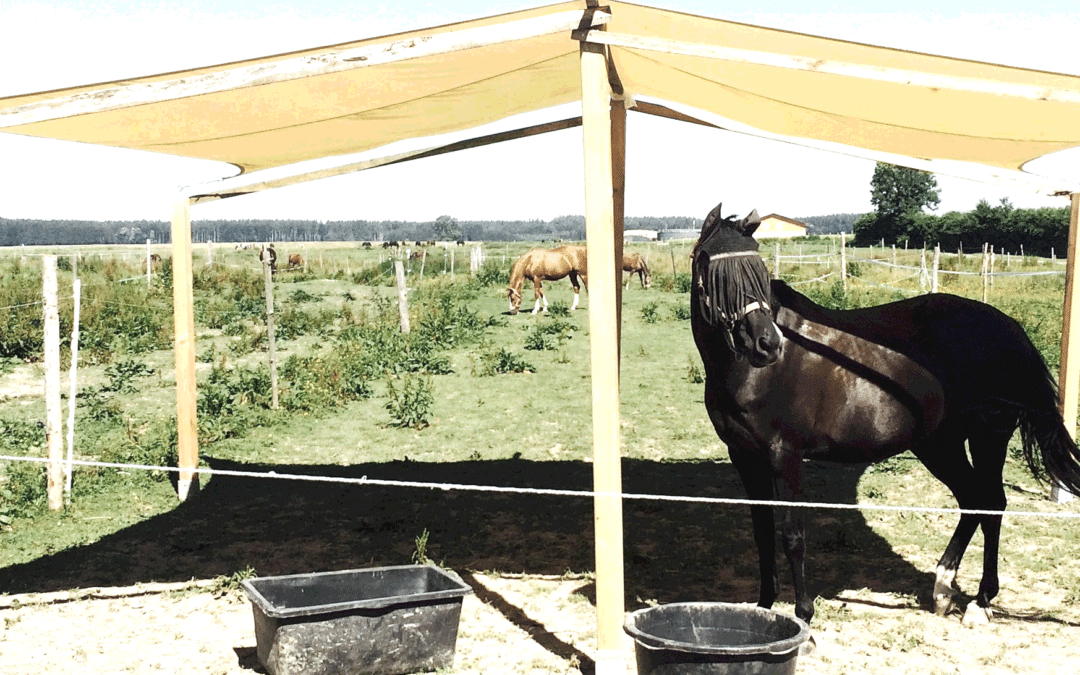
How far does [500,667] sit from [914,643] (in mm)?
2510

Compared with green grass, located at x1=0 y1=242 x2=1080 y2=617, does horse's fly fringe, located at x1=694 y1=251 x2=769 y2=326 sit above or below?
above

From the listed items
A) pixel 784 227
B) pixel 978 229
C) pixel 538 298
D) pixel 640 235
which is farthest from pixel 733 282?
pixel 784 227

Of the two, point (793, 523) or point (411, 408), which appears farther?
point (411, 408)

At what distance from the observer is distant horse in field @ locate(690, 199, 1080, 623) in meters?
5.55

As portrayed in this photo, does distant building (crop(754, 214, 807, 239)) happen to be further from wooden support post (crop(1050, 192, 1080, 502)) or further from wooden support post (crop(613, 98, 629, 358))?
wooden support post (crop(613, 98, 629, 358))

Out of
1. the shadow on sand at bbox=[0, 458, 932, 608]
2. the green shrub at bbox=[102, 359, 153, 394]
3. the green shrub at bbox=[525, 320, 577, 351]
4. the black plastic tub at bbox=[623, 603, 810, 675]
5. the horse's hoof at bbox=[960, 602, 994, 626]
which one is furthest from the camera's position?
the green shrub at bbox=[525, 320, 577, 351]

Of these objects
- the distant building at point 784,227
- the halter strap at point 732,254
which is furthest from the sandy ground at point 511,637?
the distant building at point 784,227

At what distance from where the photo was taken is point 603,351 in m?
5.14

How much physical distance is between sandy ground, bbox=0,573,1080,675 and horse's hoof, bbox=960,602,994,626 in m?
0.04

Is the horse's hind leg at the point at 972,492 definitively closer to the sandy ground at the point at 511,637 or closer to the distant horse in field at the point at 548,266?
the sandy ground at the point at 511,637

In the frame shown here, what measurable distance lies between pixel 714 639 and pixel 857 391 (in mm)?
2021

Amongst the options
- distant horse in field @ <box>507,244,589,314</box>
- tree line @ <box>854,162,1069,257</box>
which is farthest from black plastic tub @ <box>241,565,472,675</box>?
tree line @ <box>854,162,1069,257</box>

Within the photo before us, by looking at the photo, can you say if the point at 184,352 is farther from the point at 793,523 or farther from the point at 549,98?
the point at 793,523

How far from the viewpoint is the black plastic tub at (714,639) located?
4.47 m
